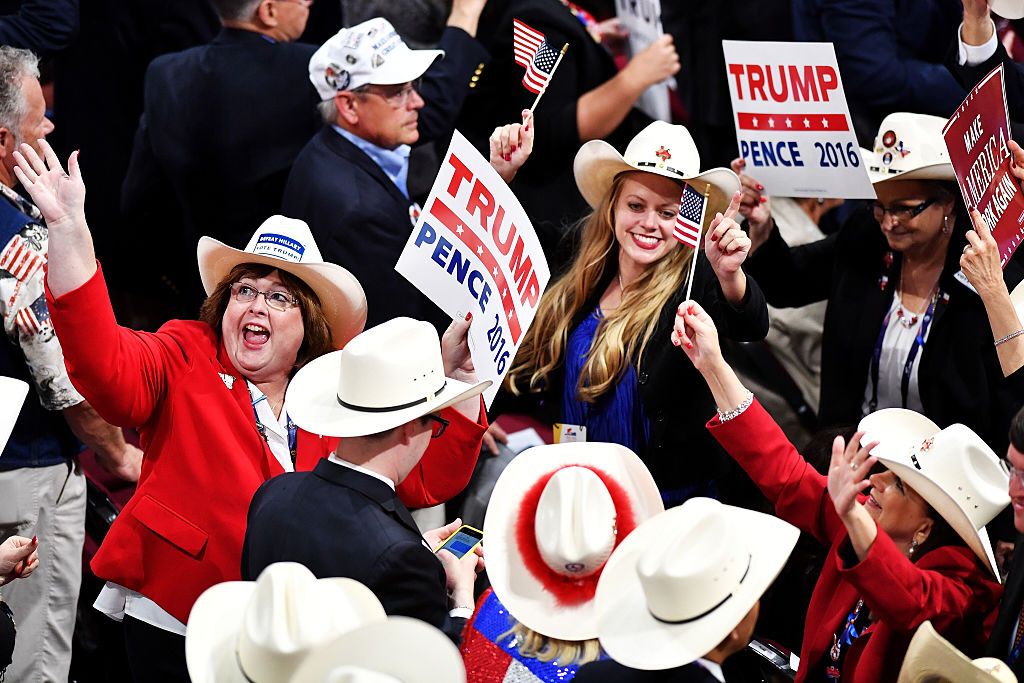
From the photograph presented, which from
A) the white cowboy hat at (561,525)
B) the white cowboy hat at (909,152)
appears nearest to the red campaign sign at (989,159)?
the white cowboy hat at (909,152)

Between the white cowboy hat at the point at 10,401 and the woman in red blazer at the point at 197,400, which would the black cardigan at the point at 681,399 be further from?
the white cowboy hat at the point at 10,401

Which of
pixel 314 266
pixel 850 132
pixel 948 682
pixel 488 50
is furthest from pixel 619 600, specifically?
pixel 488 50

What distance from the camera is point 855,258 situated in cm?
563

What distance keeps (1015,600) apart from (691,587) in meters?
0.98

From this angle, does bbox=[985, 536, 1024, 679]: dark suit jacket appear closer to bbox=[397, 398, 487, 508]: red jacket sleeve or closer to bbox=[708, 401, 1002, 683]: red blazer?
bbox=[708, 401, 1002, 683]: red blazer

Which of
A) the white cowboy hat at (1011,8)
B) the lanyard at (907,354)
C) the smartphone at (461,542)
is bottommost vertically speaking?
the lanyard at (907,354)

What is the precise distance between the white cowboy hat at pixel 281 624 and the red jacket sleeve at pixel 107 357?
103 centimetres

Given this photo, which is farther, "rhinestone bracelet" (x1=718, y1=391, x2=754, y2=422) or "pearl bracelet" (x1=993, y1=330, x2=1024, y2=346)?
"pearl bracelet" (x1=993, y1=330, x2=1024, y2=346)

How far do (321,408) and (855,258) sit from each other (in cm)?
277

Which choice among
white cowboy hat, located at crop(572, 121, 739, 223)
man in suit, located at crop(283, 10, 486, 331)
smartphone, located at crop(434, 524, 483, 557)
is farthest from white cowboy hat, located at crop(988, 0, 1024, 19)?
smartphone, located at crop(434, 524, 483, 557)

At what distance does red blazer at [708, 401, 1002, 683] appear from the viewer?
3498 mm

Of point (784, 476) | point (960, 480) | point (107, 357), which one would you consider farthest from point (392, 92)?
point (960, 480)

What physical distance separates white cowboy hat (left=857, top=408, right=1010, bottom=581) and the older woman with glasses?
139 centimetres

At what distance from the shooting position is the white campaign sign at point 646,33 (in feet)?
20.8
